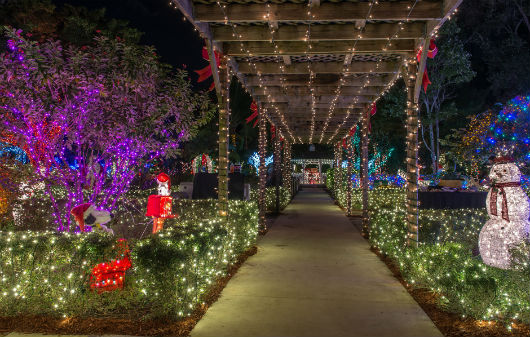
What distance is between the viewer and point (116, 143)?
8.09 m

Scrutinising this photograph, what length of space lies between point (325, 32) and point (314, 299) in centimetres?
402

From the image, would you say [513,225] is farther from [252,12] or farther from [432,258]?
[252,12]

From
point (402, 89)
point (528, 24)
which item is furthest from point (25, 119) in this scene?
point (528, 24)

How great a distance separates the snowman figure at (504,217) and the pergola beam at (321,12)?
224 centimetres

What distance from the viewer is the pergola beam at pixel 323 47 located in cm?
691

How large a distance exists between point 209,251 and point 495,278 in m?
3.09

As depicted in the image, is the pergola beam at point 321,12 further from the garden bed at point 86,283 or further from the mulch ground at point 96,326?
the mulch ground at point 96,326

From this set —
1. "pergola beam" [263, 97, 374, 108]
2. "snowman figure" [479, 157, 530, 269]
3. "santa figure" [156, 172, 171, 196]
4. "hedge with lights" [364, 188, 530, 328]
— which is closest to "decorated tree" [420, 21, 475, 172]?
"pergola beam" [263, 97, 374, 108]

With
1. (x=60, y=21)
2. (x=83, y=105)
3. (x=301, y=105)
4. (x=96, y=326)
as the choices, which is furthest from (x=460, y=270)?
(x=60, y=21)

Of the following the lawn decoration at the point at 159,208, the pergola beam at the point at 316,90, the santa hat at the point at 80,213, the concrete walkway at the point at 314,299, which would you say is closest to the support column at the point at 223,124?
the lawn decoration at the point at 159,208

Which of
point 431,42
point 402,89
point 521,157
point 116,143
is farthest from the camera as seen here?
point 402,89

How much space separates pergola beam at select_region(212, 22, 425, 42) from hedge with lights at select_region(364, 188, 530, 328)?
9.94ft

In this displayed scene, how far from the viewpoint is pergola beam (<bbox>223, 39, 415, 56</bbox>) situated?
6.91 metres

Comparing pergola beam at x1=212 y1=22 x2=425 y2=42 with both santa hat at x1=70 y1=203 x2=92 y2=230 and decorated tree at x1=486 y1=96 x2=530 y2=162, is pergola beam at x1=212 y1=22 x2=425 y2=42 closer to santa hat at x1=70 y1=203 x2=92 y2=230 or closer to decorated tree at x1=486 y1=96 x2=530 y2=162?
santa hat at x1=70 y1=203 x2=92 y2=230
